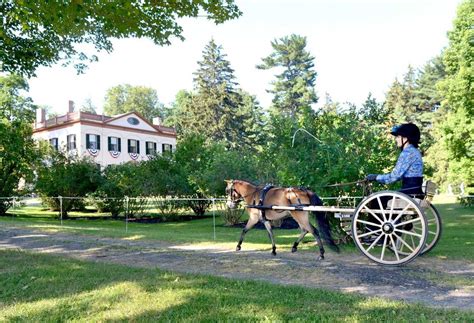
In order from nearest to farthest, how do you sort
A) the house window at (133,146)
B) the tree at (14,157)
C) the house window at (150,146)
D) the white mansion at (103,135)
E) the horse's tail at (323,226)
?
the horse's tail at (323,226) < the tree at (14,157) < the white mansion at (103,135) < the house window at (133,146) < the house window at (150,146)

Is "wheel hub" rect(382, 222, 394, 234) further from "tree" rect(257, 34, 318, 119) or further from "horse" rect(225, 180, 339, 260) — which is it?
"tree" rect(257, 34, 318, 119)

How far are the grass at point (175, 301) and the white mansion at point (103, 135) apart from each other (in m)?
43.0

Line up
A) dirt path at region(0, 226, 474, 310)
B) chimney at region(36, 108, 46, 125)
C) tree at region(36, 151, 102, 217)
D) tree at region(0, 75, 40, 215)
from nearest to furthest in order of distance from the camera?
dirt path at region(0, 226, 474, 310)
tree at region(36, 151, 102, 217)
tree at region(0, 75, 40, 215)
chimney at region(36, 108, 46, 125)

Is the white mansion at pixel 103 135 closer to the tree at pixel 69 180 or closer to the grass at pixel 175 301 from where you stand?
the tree at pixel 69 180

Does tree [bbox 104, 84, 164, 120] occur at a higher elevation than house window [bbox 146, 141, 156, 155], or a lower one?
higher

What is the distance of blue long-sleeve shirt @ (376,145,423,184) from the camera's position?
7.39 meters

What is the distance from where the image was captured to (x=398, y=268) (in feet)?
23.5

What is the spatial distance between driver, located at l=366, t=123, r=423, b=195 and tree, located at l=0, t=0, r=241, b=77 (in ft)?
17.0

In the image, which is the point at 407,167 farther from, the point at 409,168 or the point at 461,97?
the point at 461,97

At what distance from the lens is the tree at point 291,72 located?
6544 cm

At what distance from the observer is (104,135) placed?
52188 mm

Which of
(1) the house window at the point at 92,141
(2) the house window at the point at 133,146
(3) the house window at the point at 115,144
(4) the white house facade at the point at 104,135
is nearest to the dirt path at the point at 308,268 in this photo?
(4) the white house facade at the point at 104,135

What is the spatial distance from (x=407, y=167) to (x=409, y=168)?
6cm

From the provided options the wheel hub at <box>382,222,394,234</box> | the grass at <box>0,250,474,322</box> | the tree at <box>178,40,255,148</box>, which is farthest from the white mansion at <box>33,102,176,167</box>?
the wheel hub at <box>382,222,394,234</box>
